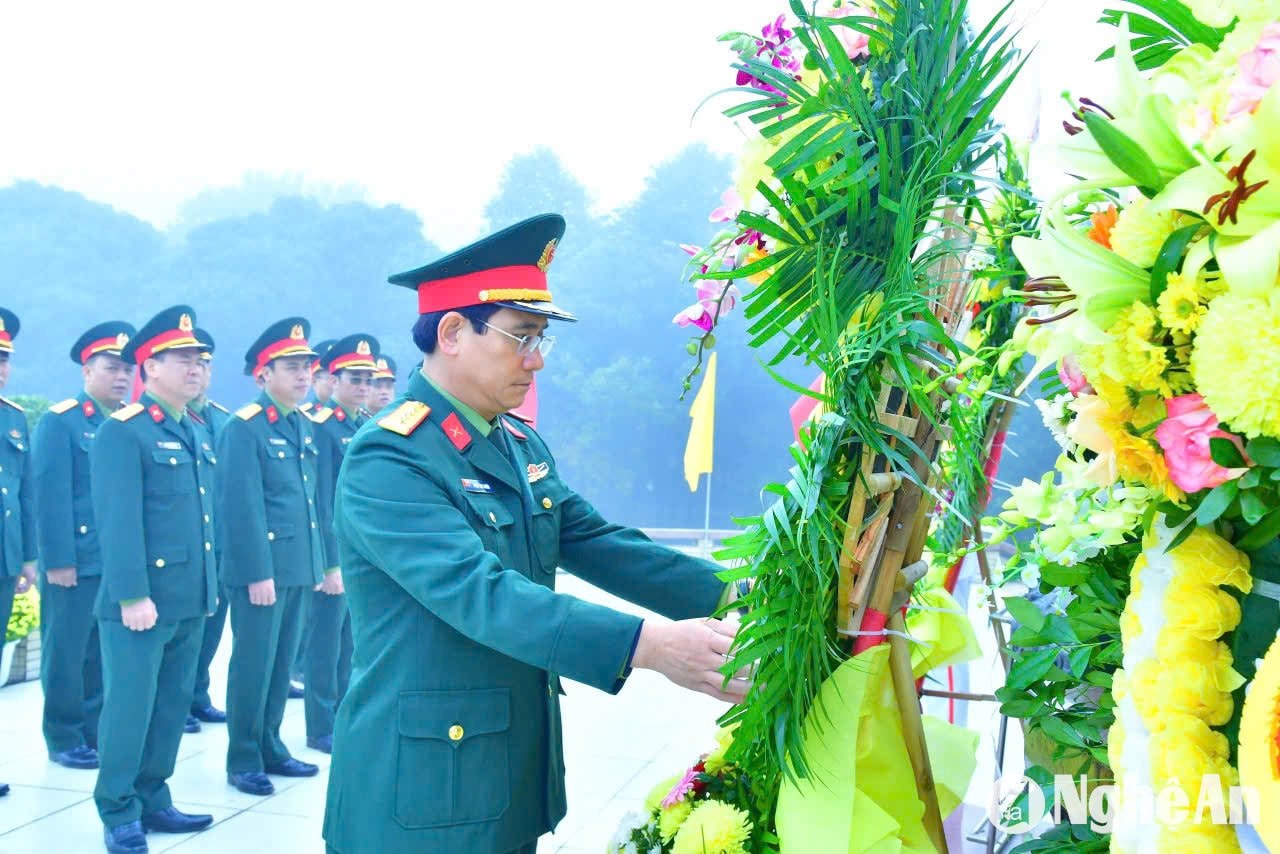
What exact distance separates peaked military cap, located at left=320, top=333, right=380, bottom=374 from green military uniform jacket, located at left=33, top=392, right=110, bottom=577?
1.26 metres

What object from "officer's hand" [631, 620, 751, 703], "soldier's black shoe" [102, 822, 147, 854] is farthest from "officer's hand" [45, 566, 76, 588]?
"officer's hand" [631, 620, 751, 703]

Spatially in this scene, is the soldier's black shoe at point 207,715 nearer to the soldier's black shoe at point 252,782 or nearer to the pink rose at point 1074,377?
the soldier's black shoe at point 252,782

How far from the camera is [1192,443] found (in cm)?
64

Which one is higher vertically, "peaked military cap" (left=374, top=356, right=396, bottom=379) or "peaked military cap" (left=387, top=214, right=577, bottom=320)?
"peaked military cap" (left=374, top=356, right=396, bottom=379)

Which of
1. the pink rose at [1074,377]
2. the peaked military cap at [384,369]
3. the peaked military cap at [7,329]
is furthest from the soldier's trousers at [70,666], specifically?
the pink rose at [1074,377]

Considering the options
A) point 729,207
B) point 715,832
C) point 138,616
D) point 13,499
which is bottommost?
point 715,832

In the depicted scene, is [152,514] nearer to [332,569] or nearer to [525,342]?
[332,569]

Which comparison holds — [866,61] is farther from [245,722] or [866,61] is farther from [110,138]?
[110,138]

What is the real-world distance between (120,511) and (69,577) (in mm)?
973

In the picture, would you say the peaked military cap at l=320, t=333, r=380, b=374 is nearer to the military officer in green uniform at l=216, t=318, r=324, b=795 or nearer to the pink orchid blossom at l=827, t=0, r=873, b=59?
the military officer in green uniform at l=216, t=318, r=324, b=795

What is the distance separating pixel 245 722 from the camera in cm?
397

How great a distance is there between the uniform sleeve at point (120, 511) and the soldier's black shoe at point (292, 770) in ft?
3.42

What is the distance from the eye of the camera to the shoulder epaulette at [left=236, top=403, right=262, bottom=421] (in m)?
4.24

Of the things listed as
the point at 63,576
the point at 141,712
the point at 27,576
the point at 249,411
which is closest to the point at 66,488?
the point at 63,576
